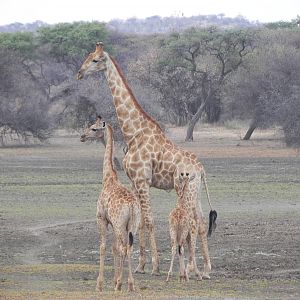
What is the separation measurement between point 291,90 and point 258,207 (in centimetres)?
2518

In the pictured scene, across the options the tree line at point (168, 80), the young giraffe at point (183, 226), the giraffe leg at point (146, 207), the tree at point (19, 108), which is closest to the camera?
the young giraffe at point (183, 226)

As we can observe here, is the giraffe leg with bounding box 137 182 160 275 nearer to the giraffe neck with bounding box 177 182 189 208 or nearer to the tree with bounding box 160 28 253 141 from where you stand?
the giraffe neck with bounding box 177 182 189 208

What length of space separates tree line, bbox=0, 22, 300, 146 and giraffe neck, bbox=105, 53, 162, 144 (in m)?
19.2

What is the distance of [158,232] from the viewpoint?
19.3m

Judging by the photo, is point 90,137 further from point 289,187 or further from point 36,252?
point 289,187

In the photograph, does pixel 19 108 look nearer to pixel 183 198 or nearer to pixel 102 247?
pixel 183 198

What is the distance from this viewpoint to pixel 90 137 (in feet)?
48.5

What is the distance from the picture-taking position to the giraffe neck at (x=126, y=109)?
52.7 ft

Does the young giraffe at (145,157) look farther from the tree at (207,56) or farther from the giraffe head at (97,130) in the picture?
Result: the tree at (207,56)

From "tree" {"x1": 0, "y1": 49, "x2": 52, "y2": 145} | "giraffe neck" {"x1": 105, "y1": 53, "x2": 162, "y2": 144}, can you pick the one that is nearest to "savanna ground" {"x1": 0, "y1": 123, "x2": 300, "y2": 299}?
"giraffe neck" {"x1": 105, "y1": 53, "x2": 162, "y2": 144}

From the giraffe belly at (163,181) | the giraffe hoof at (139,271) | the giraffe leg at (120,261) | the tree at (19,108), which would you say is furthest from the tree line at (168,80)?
the giraffe leg at (120,261)

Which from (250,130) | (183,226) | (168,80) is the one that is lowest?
(250,130)

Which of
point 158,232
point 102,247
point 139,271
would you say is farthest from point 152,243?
point 158,232

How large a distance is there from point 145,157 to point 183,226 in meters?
2.37
